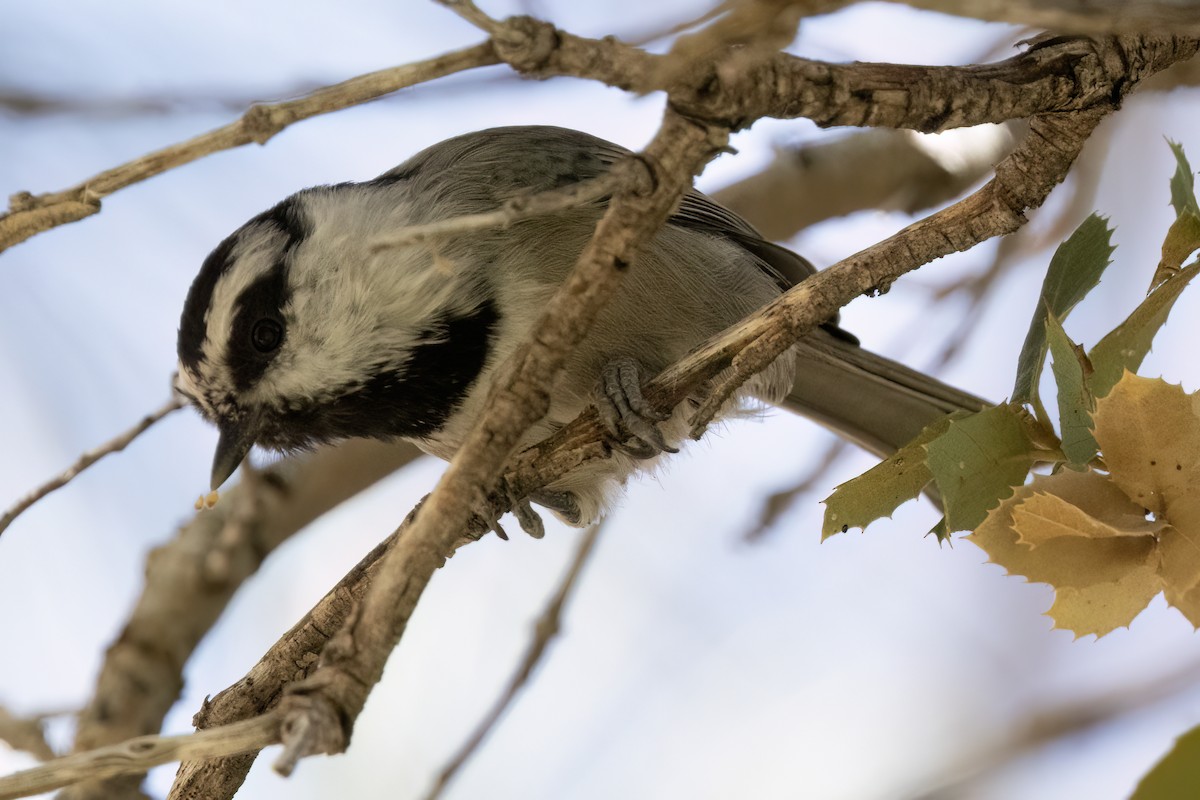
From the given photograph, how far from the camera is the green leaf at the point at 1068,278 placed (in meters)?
1.69

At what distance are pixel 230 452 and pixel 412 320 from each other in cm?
49

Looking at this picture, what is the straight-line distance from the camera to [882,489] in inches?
65.9

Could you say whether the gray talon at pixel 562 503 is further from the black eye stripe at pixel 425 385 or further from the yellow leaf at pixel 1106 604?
the yellow leaf at pixel 1106 604

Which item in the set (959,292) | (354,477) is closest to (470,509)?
(354,477)

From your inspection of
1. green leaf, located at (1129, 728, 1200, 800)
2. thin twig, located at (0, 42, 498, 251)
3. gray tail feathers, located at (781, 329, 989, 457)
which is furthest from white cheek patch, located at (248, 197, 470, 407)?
green leaf, located at (1129, 728, 1200, 800)

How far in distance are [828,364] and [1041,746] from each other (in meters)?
1.05

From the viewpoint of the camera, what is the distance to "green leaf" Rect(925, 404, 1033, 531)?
60.4 inches

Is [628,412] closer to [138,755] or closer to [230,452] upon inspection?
[230,452]

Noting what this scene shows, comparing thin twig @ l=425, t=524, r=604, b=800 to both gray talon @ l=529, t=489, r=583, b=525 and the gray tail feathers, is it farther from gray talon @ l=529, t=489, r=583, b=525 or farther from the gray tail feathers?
the gray tail feathers

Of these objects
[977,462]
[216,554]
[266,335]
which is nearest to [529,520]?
[266,335]

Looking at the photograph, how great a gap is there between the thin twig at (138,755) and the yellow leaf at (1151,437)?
3.40 feet

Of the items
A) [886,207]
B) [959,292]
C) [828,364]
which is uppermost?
[886,207]

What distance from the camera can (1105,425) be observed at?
4.64 feet

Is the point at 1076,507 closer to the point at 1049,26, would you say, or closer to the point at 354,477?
the point at 1049,26
